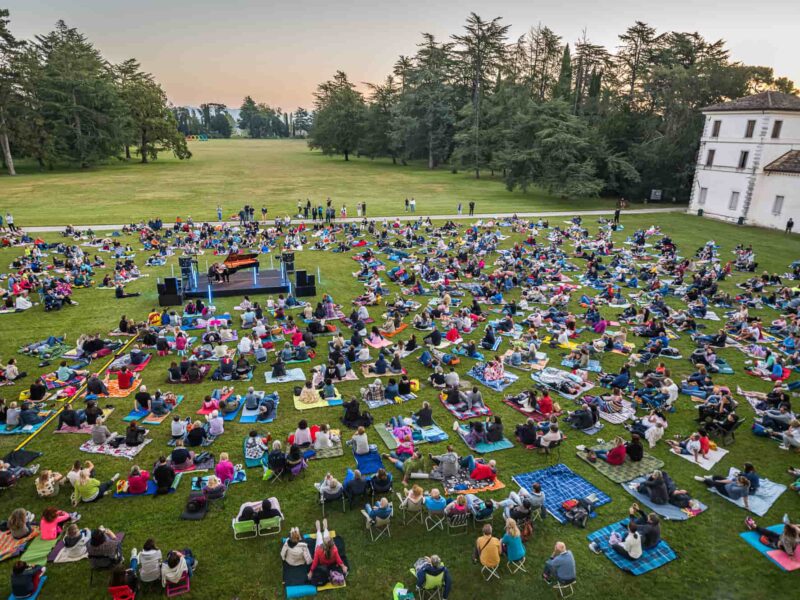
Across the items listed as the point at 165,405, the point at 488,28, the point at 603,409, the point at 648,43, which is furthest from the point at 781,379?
the point at 488,28

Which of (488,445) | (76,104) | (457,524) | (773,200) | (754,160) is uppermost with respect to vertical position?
(76,104)

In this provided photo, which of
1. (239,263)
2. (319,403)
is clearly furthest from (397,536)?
(239,263)

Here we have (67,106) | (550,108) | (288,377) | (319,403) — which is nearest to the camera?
(319,403)

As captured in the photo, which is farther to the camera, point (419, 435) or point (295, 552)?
point (419, 435)

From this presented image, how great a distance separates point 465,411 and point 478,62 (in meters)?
78.5

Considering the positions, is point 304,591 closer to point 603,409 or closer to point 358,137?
point 603,409

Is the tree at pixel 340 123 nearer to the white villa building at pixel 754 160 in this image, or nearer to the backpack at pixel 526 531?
the white villa building at pixel 754 160

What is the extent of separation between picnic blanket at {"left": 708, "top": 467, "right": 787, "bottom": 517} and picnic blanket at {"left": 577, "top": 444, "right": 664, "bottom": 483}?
4.23 ft

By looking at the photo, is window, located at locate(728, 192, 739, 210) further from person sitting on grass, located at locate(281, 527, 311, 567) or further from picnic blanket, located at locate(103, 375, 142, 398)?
person sitting on grass, located at locate(281, 527, 311, 567)

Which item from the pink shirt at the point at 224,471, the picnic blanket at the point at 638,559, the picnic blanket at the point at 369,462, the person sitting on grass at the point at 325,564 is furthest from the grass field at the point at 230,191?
the person sitting on grass at the point at 325,564

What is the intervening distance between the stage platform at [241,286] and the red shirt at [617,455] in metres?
17.7

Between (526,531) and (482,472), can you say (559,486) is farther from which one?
(526,531)

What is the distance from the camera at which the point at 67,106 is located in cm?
7781

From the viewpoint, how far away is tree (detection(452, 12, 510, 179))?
7431 centimetres
